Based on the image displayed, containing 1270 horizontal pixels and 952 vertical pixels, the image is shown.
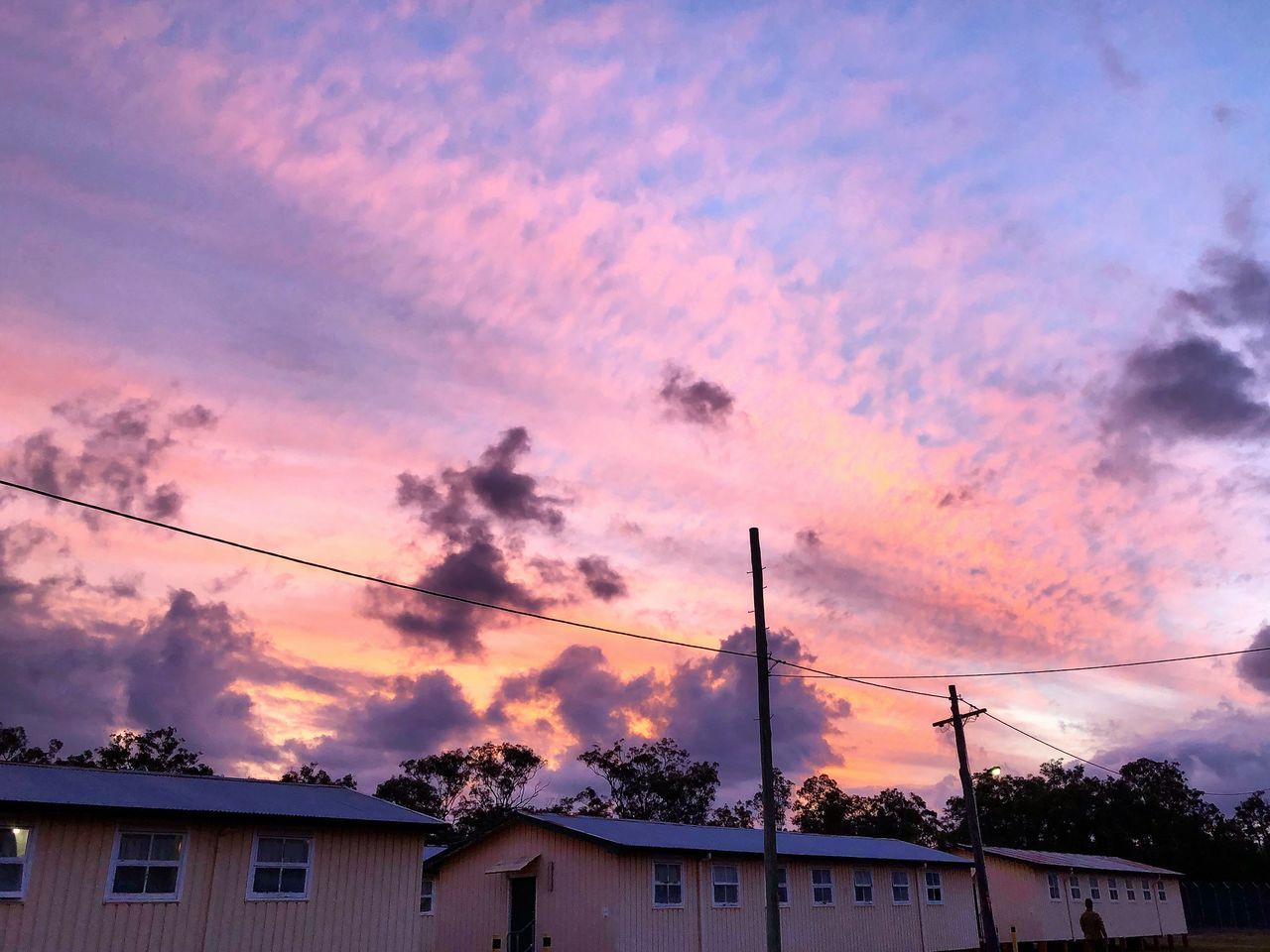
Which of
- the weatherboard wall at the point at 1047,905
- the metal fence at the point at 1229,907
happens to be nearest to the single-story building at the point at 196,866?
the weatherboard wall at the point at 1047,905

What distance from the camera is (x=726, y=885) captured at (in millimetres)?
A: 31625

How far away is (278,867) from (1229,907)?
69.3m

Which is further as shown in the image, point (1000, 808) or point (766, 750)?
point (1000, 808)

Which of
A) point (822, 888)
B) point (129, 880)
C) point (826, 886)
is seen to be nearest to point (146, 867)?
point (129, 880)

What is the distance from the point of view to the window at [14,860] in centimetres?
1895

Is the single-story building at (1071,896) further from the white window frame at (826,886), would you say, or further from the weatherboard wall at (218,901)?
the weatherboard wall at (218,901)

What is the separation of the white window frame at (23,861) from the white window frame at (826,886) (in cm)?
2414

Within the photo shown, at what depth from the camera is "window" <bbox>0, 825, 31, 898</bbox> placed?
62.2ft

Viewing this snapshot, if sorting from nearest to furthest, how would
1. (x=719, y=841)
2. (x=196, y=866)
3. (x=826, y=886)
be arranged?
(x=196, y=866)
(x=719, y=841)
(x=826, y=886)

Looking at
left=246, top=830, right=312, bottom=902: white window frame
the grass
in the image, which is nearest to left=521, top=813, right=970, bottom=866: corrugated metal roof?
left=246, top=830, right=312, bottom=902: white window frame

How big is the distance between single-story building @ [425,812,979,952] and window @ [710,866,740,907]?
0.05 m

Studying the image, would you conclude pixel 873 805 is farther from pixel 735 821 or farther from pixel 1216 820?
pixel 1216 820

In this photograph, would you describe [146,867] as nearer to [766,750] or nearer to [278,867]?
[278,867]

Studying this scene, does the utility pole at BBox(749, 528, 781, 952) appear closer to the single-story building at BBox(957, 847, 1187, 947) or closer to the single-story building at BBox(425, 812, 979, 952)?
the single-story building at BBox(425, 812, 979, 952)
